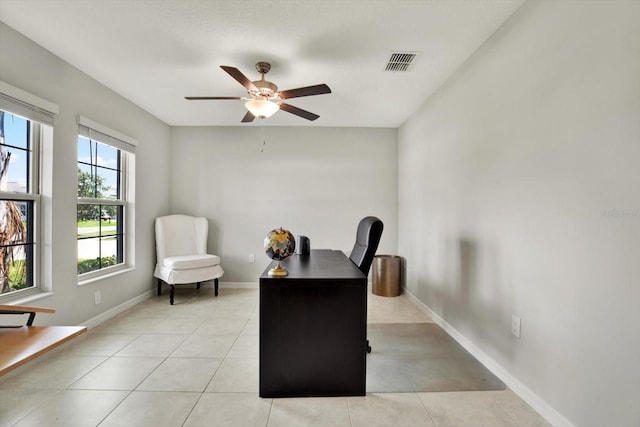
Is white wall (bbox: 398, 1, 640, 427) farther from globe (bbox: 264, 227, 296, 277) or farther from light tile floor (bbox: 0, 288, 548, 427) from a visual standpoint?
globe (bbox: 264, 227, 296, 277)

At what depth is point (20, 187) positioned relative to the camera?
7.58 ft

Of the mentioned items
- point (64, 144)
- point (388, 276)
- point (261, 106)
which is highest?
point (261, 106)

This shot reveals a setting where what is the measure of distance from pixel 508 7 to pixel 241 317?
3.49 meters

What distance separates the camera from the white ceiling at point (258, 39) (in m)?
1.89

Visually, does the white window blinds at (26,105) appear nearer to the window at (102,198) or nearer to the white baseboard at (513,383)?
the window at (102,198)

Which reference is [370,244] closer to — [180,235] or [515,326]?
[515,326]

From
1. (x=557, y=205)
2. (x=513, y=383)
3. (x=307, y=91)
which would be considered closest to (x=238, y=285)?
(x=307, y=91)

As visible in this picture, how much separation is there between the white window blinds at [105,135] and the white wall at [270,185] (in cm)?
104

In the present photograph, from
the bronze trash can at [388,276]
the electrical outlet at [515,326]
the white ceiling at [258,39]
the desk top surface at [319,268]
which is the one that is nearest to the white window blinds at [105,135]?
the white ceiling at [258,39]

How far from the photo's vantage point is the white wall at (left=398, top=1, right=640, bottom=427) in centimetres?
126

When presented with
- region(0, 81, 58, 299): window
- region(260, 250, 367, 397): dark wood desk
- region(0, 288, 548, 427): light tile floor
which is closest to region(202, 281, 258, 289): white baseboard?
region(0, 288, 548, 427): light tile floor

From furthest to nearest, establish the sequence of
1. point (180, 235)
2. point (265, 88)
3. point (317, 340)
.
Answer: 1. point (180, 235)
2. point (265, 88)
3. point (317, 340)

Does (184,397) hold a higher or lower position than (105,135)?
lower

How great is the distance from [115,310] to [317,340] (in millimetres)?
2669
